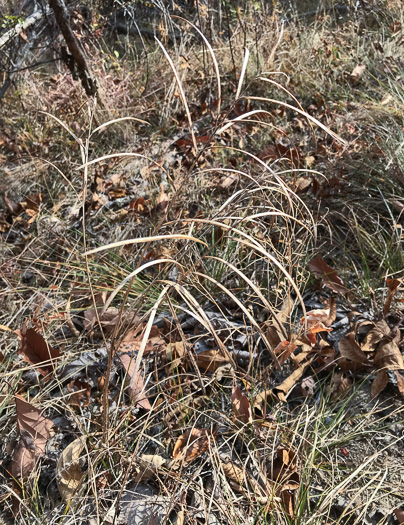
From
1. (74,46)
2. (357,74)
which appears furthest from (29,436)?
(357,74)

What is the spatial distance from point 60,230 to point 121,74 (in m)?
1.95

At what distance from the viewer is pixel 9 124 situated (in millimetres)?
3854

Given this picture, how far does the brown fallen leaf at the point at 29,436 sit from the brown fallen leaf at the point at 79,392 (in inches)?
4.8

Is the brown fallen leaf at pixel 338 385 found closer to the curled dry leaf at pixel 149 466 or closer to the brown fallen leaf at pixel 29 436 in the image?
the curled dry leaf at pixel 149 466

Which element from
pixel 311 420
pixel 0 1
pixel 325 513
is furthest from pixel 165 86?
pixel 325 513

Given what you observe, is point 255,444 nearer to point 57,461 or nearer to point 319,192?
point 57,461

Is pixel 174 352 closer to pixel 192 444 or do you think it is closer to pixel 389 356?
pixel 192 444

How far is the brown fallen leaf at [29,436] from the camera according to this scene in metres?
1.57

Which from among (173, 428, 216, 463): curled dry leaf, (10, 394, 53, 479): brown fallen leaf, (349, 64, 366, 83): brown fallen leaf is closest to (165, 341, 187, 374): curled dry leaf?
(173, 428, 216, 463): curled dry leaf

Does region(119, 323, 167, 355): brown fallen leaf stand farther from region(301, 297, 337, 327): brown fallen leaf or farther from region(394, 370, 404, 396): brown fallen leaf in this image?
region(394, 370, 404, 396): brown fallen leaf

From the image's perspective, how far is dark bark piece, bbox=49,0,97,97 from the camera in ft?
10.2

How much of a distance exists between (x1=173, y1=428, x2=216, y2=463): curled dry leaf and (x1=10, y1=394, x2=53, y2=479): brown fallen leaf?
0.49 m

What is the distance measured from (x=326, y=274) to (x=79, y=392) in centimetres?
115

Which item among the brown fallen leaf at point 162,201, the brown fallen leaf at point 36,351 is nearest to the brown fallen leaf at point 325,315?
the brown fallen leaf at point 36,351
